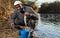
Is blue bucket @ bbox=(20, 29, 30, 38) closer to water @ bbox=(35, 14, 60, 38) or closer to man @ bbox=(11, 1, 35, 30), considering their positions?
man @ bbox=(11, 1, 35, 30)

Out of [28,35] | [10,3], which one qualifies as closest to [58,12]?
[10,3]

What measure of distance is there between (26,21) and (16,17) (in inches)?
11.8

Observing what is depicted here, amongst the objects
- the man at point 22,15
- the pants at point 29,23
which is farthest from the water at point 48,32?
the man at point 22,15

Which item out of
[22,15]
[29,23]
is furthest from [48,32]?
[22,15]

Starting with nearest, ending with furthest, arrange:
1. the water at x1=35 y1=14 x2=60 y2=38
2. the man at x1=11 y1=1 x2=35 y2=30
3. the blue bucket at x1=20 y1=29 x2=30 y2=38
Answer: the man at x1=11 y1=1 x2=35 y2=30 < the blue bucket at x1=20 y1=29 x2=30 y2=38 < the water at x1=35 y1=14 x2=60 y2=38

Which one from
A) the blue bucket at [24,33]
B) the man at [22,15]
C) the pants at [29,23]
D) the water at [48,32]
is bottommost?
the water at [48,32]

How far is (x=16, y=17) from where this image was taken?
6.01 meters

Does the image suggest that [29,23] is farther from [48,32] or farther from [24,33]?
[48,32]

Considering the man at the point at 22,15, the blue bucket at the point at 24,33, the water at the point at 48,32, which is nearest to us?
the man at the point at 22,15

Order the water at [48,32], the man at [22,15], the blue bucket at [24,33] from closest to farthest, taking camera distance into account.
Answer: the man at [22,15] < the blue bucket at [24,33] < the water at [48,32]

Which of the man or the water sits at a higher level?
the man

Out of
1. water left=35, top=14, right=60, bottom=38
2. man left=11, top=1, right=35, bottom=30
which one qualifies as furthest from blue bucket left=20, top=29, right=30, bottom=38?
water left=35, top=14, right=60, bottom=38

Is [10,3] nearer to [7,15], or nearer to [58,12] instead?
[7,15]

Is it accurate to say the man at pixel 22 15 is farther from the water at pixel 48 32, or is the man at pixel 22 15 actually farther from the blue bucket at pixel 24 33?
the water at pixel 48 32
